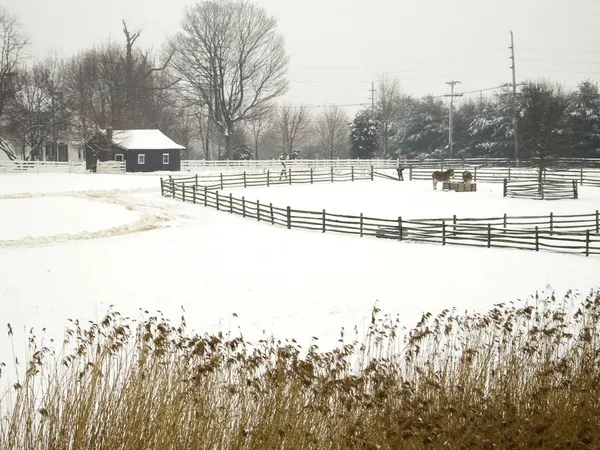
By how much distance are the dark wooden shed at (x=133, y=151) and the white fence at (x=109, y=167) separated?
1347 millimetres

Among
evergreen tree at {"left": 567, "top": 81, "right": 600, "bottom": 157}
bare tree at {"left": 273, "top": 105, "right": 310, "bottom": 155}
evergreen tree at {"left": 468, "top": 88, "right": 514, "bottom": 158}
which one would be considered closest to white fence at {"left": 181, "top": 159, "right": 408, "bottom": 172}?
evergreen tree at {"left": 468, "top": 88, "right": 514, "bottom": 158}

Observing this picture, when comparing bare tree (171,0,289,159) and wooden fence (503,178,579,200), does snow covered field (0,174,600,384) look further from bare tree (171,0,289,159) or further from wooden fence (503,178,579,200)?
bare tree (171,0,289,159)

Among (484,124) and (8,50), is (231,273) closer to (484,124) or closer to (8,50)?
(8,50)

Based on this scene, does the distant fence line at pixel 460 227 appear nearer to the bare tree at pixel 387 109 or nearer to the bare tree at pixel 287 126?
the bare tree at pixel 287 126

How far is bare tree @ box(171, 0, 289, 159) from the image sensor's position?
69.6m

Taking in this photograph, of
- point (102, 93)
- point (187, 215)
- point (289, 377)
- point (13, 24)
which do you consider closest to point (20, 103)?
point (13, 24)

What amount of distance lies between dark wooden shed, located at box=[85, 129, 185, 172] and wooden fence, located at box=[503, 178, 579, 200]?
98.1 ft

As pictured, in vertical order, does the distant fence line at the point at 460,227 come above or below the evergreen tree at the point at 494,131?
below

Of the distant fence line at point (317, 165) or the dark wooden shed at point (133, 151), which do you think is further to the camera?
the dark wooden shed at point (133, 151)

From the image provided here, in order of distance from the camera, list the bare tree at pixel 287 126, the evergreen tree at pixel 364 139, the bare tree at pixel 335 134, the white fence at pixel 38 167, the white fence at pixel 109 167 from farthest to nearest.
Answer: the bare tree at pixel 335 134 → the bare tree at pixel 287 126 → the evergreen tree at pixel 364 139 → the white fence at pixel 109 167 → the white fence at pixel 38 167

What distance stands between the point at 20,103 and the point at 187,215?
35893 mm

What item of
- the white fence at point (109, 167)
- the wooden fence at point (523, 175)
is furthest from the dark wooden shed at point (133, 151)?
the wooden fence at point (523, 175)

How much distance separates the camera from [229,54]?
70.9 m

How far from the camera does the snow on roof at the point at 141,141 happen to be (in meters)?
60.0
